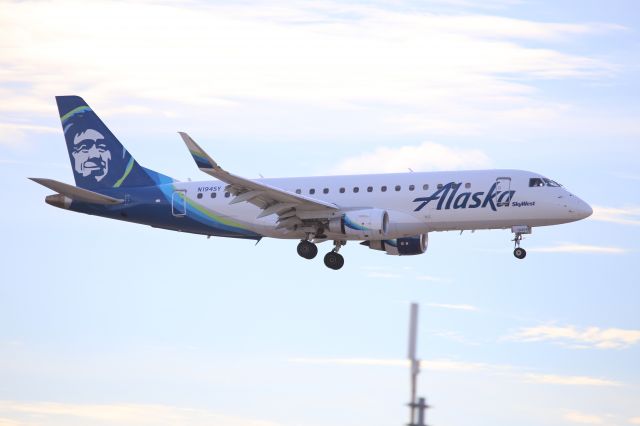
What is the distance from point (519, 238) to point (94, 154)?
22.6 m

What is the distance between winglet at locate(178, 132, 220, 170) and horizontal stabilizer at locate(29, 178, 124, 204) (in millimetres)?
9504

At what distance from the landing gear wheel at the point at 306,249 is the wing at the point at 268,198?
54.0 inches

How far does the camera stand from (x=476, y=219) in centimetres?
6550

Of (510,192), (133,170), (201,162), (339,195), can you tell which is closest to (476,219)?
(510,192)

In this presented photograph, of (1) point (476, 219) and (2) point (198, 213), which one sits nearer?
(1) point (476, 219)

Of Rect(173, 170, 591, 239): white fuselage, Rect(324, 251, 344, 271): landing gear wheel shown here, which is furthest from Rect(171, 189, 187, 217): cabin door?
Rect(324, 251, 344, 271): landing gear wheel

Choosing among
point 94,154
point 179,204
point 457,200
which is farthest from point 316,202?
point 94,154

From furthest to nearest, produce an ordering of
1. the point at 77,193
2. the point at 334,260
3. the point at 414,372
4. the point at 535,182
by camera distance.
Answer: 1. the point at 334,260
2. the point at 77,193
3. the point at 535,182
4. the point at 414,372

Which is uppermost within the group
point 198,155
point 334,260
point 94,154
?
point 94,154

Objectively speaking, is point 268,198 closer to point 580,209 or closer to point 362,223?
point 362,223

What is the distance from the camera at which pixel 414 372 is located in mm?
31938

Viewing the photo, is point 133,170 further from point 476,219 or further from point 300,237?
point 476,219

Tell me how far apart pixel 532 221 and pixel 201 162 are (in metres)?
15.6

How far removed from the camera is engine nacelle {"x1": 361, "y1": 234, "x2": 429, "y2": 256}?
7112 centimetres
